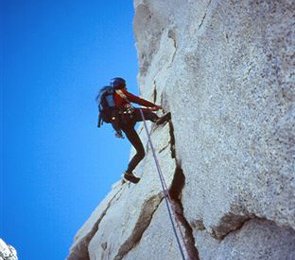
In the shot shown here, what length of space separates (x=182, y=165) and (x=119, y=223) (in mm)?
3646

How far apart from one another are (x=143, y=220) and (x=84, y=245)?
5423mm

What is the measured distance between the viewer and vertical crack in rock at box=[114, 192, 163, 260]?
759 centimetres

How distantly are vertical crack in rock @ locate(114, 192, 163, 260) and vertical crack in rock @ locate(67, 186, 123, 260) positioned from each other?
4.06 meters

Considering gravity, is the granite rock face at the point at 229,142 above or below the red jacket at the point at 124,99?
below

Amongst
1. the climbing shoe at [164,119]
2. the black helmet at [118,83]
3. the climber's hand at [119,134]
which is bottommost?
the climbing shoe at [164,119]

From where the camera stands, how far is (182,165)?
6.53m

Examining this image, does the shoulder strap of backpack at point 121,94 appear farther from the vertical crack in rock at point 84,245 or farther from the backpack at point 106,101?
the vertical crack in rock at point 84,245

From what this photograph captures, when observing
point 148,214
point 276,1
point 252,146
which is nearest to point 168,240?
point 148,214

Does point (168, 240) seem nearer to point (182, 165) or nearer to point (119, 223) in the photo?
point (182, 165)

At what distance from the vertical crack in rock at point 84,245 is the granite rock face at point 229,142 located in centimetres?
442

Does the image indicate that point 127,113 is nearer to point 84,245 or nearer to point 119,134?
point 119,134

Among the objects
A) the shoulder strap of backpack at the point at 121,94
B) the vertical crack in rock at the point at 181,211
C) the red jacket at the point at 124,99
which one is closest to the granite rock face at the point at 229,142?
the vertical crack in rock at the point at 181,211

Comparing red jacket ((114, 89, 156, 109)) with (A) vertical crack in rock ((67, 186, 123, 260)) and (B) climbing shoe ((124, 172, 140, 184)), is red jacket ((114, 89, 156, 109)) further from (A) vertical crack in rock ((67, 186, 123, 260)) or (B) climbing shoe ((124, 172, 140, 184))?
(A) vertical crack in rock ((67, 186, 123, 260))

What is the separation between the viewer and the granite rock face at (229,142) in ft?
11.2
